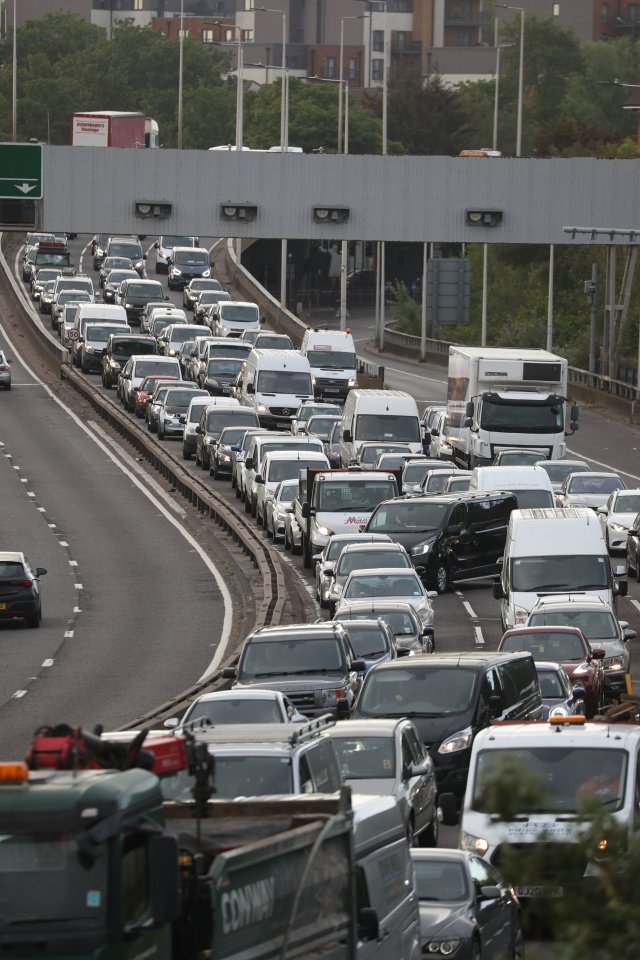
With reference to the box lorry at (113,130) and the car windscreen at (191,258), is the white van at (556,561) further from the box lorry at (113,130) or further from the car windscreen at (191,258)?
the car windscreen at (191,258)

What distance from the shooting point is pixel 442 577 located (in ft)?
130

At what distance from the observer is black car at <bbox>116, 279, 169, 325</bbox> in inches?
3423

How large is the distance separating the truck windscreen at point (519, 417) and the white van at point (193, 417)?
8412 mm

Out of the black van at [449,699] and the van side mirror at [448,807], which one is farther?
the black van at [449,699]

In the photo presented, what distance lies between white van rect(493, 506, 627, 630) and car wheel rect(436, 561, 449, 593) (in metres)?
4.96

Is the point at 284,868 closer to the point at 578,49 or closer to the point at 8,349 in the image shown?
the point at 8,349

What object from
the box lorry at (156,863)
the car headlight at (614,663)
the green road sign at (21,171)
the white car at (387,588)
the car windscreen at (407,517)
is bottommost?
the car headlight at (614,663)

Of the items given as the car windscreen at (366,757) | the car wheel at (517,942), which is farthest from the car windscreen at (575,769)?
the car wheel at (517,942)

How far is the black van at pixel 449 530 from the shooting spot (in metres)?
39.3

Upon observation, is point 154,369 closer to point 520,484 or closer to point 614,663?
point 520,484

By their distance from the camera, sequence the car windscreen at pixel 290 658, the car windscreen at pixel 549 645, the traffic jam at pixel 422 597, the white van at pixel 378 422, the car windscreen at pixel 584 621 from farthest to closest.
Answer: the white van at pixel 378 422 < the car windscreen at pixel 584 621 < the car windscreen at pixel 549 645 < the car windscreen at pixel 290 658 < the traffic jam at pixel 422 597

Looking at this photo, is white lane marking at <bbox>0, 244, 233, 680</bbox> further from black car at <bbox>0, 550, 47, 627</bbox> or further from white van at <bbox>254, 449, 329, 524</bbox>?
black car at <bbox>0, 550, 47, 627</bbox>

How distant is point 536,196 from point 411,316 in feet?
150

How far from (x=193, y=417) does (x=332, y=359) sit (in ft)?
39.1
